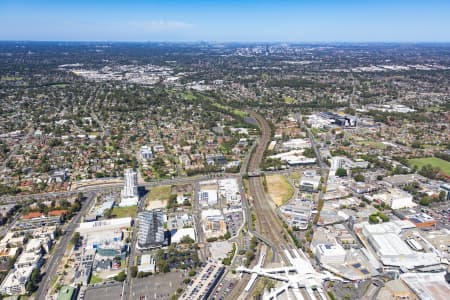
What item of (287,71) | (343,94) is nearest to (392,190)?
(343,94)

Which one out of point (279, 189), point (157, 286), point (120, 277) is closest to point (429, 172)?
point (279, 189)

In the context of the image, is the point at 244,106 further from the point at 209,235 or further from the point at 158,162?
the point at 209,235

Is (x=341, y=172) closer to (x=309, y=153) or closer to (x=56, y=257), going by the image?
(x=309, y=153)

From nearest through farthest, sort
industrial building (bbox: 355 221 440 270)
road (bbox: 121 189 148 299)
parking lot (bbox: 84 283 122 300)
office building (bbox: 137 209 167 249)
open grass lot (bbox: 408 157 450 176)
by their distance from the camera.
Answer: parking lot (bbox: 84 283 122 300) → road (bbox: 121 189 148 299) → industrial building (bbox: 355 221 440 270) → office building (bbox: 137 209 167 249) → open grass lot (bbox: 408 157 450 176)

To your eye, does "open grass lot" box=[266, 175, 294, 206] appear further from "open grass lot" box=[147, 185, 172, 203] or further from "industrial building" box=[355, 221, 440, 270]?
"open grass lot" box=[147, 185, 172, 203]

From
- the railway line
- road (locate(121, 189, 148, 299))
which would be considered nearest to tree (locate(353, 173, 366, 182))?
the railway line
